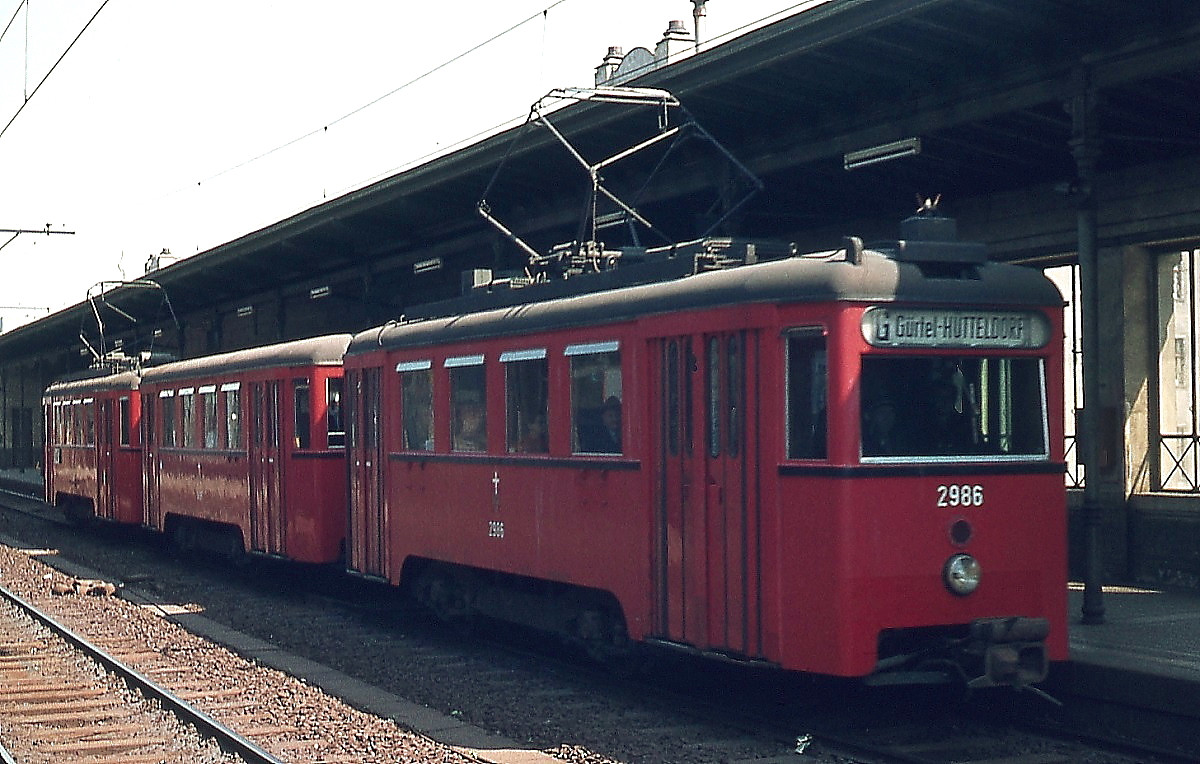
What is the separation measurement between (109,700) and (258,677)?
3.97ft

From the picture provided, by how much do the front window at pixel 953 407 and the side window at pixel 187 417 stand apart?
14243mm

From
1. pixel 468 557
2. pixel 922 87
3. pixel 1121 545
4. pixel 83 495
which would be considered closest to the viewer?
pixel 468 557

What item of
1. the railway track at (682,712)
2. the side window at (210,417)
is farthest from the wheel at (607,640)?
the side window at (210,417)

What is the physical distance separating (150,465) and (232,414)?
5094 millimetres

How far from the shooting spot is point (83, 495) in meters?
29.6

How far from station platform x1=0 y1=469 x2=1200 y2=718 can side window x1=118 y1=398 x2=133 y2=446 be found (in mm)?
16887

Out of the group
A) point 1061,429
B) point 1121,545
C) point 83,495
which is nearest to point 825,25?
point 1061,429

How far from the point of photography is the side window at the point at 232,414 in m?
19.4

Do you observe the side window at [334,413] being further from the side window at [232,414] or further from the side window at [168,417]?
the side window at [168,417]

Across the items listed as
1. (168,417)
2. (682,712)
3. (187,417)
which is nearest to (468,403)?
(682,712)

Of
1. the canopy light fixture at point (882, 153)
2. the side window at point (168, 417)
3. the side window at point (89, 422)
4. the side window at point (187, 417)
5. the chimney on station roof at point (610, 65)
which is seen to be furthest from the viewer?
the chimney on station roof at point (610, 65)

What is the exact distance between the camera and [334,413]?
17.5m

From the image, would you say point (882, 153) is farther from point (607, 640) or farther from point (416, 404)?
point (607, 640)

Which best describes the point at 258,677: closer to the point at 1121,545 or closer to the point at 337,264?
the point at 1121,545
